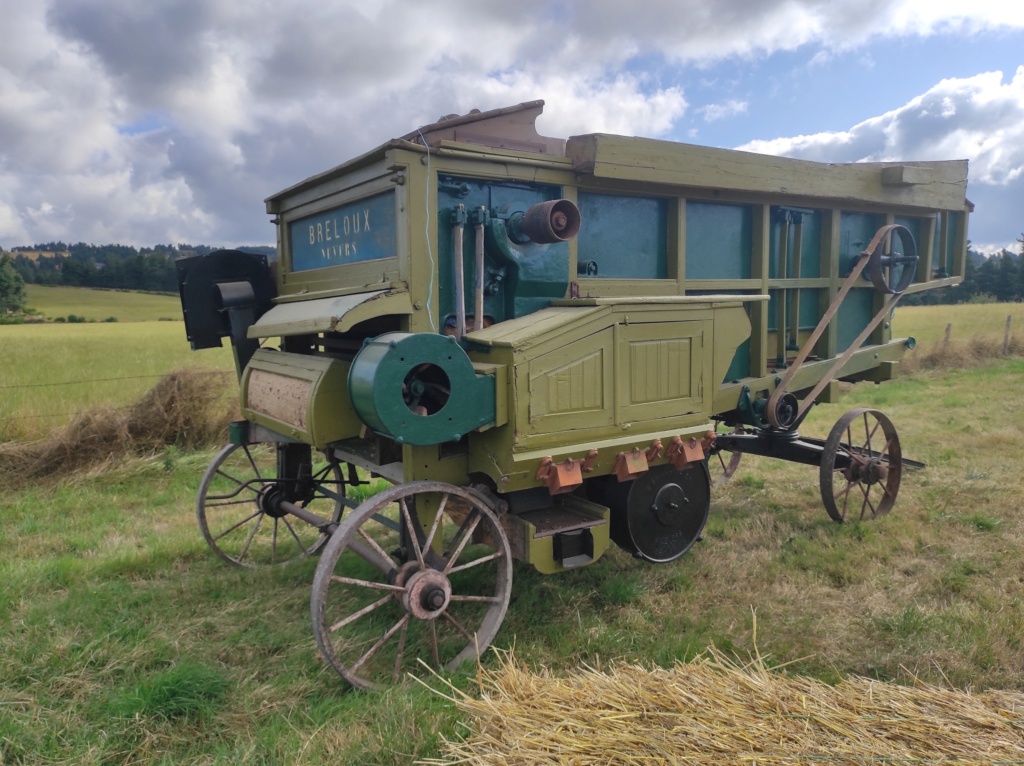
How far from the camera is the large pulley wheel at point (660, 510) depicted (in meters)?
4.55

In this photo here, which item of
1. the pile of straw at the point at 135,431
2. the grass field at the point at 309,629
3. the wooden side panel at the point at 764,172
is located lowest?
the grass field at the point at 309,629

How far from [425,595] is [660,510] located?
1710 millimetres

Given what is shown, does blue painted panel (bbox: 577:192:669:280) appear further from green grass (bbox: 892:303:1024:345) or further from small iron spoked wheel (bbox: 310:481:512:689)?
green grass (bbox: 892:303:1024:345)

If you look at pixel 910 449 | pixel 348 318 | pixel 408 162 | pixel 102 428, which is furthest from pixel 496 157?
pixel 910 449

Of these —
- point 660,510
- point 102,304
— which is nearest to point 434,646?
point 660,510

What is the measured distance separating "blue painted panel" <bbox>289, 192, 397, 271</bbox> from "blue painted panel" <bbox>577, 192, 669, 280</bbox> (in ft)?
4.15

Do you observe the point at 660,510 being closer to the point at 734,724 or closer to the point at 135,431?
the point at 734,724

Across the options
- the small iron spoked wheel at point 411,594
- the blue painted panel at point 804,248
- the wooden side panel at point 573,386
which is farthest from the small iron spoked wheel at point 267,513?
the blue painted panel at point 804,248

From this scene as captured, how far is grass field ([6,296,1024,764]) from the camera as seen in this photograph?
126 inches

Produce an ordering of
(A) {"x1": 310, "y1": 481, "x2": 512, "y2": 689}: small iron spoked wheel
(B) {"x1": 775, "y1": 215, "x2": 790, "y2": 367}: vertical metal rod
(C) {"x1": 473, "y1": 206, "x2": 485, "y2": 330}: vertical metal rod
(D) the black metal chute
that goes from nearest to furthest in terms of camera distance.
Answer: (A) {"x1": 310, "y1": 481, "x2": 512, "y2": 689}: small iron spoked wheel
(C) {"x1": 473, "y1": 206, "x2": 485, "y2": 330}: vertical metal rod
(D) the black metal chute
(B) {"x1": 775, "y1": 215, "x2": 790, "y2": 367}: vertical metal rod

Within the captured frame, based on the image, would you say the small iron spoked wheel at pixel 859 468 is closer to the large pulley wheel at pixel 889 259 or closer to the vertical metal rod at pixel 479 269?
the large pulley wheel at pixel 889 259

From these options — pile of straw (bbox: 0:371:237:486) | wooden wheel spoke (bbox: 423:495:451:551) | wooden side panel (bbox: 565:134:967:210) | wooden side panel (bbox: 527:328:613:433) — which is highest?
wooden side panel (bbox: 565:134:967:210)

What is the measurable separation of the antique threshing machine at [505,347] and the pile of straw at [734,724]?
1.10 metres

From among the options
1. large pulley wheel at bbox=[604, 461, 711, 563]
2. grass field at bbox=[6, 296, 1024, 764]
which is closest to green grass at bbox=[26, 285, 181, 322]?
grass field at bbox=[6, 296, 1024, 764]
